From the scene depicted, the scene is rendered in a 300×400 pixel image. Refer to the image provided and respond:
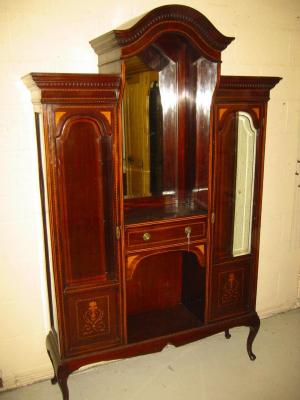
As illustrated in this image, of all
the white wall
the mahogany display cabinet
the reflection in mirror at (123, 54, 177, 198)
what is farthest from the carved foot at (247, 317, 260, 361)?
the reflection in mirror at (123, 54, 177, 198)

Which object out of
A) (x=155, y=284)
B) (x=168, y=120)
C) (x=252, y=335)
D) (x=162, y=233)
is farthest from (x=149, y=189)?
(x=252, y=335)

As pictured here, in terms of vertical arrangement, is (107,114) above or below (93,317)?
above

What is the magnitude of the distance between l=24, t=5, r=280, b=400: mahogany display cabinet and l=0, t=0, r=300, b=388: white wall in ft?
0.58

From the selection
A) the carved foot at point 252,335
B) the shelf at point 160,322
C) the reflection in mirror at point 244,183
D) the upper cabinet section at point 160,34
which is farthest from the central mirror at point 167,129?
the carved foot at point 252,335

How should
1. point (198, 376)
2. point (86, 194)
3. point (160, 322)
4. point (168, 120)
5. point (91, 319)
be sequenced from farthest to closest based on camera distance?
point (198, 376) → point (160, 322) → point (168, 120) → point (91, 319) → point (86, 194)

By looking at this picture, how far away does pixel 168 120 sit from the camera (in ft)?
7.30

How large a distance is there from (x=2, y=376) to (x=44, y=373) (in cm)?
26

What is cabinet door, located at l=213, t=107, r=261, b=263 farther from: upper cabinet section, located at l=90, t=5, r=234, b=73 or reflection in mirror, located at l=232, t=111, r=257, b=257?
upper cabinet section, located at l=90, t=5, r=234, b=73

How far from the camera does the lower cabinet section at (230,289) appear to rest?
2295 mm

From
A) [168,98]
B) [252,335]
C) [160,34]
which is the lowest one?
[252,335]

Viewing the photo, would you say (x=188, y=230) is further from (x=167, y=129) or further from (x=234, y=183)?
(x=167, y=129)

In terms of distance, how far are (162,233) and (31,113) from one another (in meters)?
1.02

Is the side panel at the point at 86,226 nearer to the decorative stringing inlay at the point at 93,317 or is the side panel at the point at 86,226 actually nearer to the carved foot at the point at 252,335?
the decorative stringing inlay at the point at 93,317

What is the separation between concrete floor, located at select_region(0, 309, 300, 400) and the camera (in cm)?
230
